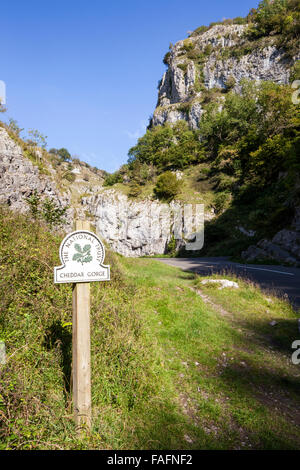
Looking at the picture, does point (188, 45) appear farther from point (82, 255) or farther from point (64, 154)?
point (82, 255)

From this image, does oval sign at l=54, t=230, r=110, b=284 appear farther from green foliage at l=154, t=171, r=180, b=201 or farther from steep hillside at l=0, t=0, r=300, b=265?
green foliage at l=154, t=171, r=180, b=201

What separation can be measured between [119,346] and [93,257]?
208 cm

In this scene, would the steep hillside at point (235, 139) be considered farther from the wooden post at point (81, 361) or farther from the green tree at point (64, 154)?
the green tree at point (64, 154)

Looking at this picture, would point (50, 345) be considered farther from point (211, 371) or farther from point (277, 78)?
point (277, 78)

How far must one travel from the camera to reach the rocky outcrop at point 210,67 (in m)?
46.8

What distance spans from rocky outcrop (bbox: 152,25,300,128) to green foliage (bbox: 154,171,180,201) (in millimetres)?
27864

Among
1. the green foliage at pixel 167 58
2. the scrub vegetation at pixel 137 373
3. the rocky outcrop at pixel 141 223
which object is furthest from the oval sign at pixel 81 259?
the green foliage at pixel 167 58

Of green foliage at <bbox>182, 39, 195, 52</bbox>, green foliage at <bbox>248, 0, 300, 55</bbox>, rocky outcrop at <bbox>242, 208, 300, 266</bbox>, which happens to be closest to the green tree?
green foliage at <bbox>182, 39, 195, 52</bbox>

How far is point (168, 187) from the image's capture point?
32.9 m

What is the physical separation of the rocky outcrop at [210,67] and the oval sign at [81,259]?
5527 centimetres

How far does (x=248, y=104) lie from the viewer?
35594 millimetres

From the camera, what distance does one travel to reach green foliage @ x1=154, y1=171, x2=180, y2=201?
108ft

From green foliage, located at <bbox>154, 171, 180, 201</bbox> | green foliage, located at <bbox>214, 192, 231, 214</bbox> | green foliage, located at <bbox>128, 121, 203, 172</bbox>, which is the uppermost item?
green foliage, located at <bbox>128, 121, 203, 172</bbox>

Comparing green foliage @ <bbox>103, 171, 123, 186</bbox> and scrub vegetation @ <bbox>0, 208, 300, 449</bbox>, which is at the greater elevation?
green foliage @ <bbox>103, 171, 123, 186</bbox>
